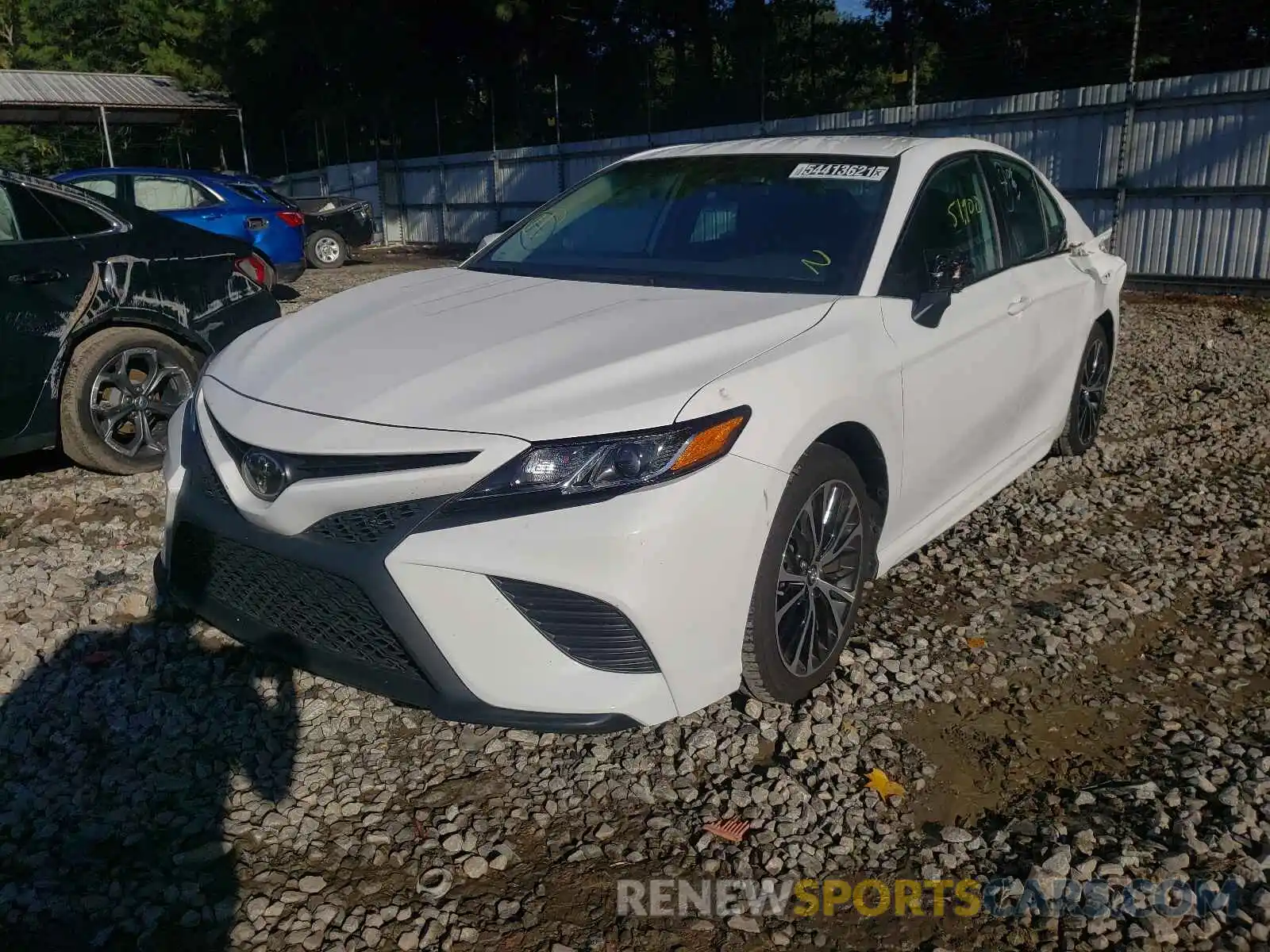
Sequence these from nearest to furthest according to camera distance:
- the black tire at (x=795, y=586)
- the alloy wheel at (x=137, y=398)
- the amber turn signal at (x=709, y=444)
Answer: the amber turn signal at (x=709, y=444)
the black tire at (x=795, y=586)
the alloy wheel at (x=137, y=398)

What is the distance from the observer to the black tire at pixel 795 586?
8.93 ft

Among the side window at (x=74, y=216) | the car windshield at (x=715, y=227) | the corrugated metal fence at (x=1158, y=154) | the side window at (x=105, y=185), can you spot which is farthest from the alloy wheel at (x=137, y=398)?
the corrugated metal fence at (x=1158, y=154)

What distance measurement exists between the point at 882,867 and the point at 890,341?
1.55 m

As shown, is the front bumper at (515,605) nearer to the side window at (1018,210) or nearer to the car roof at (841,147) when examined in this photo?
the car roof at (841,147)

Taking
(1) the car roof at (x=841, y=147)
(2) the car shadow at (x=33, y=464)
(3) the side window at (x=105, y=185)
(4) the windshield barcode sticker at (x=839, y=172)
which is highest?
(1) the car roof at (x=841, y=147)

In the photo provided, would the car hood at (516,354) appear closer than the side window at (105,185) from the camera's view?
Yes

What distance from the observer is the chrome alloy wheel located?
2889mm

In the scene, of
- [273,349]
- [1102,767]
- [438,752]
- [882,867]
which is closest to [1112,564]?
[1102,767]

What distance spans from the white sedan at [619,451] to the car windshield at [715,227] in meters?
0.01

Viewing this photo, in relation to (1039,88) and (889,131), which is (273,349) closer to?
(889,131)

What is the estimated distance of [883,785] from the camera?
110 inches

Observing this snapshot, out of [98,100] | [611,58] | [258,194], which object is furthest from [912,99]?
[98,100]

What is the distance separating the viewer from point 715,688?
2.63 metres

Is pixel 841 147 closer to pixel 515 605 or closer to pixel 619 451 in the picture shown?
pixel 619 451
